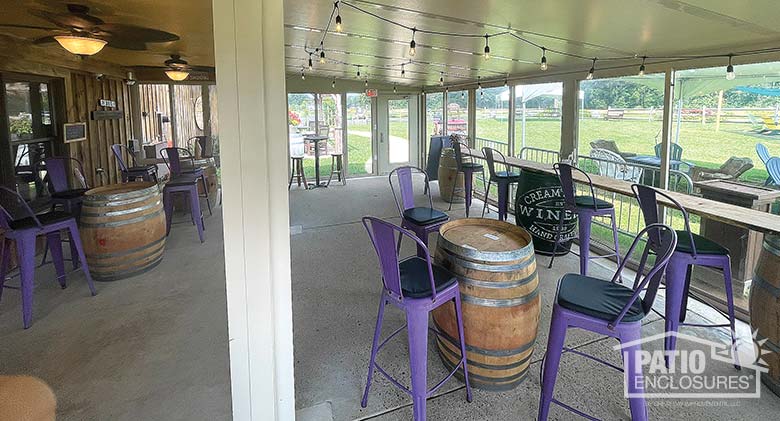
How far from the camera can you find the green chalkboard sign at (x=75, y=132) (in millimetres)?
5024

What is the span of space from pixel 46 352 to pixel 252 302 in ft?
6.65

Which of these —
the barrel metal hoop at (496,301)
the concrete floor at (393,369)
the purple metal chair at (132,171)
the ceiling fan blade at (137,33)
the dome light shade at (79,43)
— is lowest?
the concrete floor at (393,369)

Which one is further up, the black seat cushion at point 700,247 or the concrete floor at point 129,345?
the black seat cushion at point 700,247

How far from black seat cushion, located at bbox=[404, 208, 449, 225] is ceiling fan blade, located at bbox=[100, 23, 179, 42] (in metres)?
2.67

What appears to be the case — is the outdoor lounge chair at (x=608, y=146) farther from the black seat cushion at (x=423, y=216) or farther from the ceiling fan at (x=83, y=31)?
the ceiling fan at (x=83, y=31)

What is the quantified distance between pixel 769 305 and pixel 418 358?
1.92 metres

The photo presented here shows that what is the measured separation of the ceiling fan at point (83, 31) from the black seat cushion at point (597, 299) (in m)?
3.48

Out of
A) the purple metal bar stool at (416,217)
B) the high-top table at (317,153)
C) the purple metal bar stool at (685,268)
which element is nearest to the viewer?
the purple metal bar stool at (685,268)

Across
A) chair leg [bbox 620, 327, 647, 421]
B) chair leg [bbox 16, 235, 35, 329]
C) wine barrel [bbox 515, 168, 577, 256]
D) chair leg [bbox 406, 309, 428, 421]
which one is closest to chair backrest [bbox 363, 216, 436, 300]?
chair leg [bbox 406, 309, 428, 421]

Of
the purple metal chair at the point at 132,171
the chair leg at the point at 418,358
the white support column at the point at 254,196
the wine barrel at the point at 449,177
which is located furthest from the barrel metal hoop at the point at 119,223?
the wine barrel at the point at 449,177

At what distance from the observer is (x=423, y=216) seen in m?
3.54

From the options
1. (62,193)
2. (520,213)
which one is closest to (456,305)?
(520,213)

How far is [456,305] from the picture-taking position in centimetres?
222

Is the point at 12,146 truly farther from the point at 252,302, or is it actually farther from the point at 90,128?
the point at 252,302
